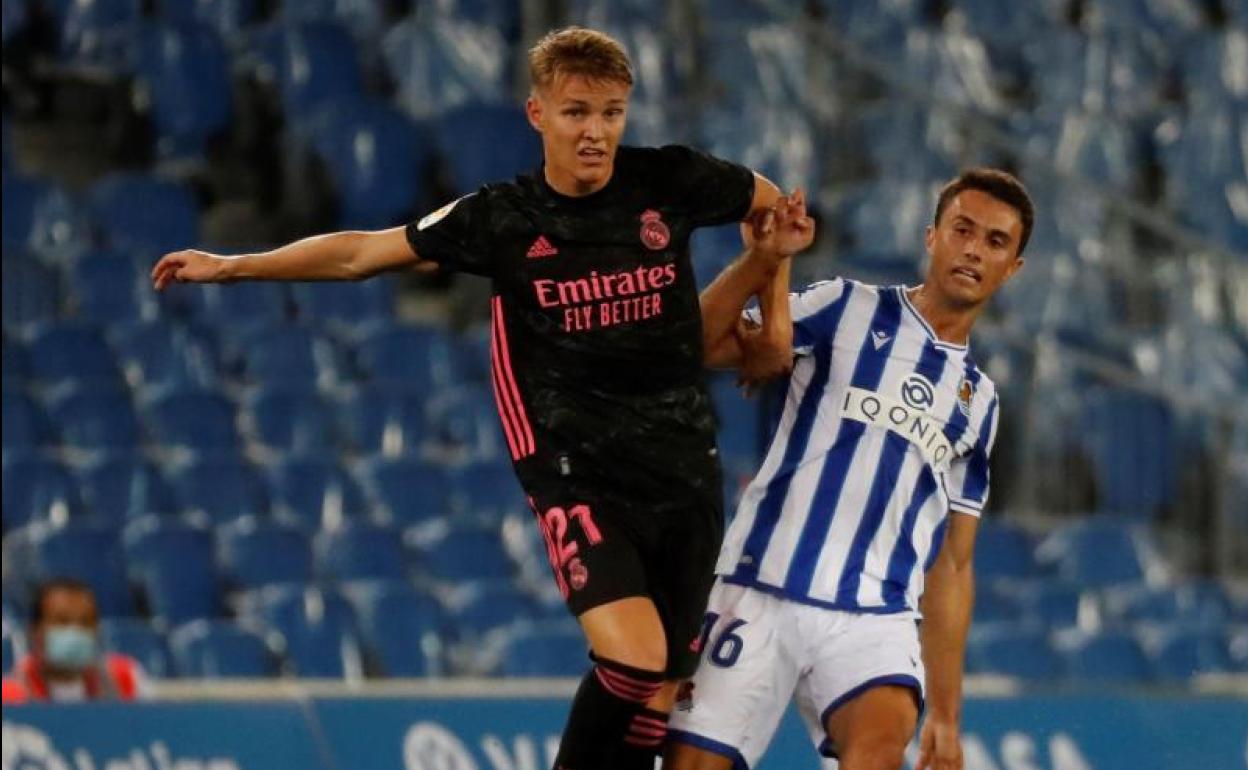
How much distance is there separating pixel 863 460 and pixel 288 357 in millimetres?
5824

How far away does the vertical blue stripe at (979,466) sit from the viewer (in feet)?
19.0

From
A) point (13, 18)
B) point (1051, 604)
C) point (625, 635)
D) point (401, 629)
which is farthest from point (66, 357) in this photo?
point (625, 635)

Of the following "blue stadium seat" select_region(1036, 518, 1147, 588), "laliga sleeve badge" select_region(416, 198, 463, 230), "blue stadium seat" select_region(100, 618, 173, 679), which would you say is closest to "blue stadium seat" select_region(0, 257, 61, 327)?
"blue stadium seat" select_region(100, 618, 173, 679)

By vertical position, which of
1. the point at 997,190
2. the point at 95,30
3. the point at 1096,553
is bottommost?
the point at 1096,553

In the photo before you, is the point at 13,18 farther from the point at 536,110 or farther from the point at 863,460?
the point at 863,460

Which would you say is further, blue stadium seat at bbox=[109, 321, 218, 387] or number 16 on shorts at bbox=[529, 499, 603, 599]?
blue stadium seat at bbox=[109, 321, 218, 387]

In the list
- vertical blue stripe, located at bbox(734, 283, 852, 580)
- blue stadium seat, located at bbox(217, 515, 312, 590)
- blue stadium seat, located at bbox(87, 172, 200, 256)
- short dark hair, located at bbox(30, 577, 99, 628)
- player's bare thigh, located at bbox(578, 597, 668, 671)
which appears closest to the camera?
player's bare thigh, located at bbox(578, 597, 668, 671)

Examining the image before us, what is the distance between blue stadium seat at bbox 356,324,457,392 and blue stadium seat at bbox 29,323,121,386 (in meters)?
1.11

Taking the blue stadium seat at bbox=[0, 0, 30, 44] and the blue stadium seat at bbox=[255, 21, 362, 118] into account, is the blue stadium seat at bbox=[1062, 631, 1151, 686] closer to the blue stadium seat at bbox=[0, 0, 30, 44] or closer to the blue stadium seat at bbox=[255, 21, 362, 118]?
the blue stadium seat at bbox=[255, 21, 362, 118]

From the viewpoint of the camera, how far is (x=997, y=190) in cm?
570

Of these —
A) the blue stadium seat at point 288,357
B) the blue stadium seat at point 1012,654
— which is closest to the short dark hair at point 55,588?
the blue stadium seat at point 288,357

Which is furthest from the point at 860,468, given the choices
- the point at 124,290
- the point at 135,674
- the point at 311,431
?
the point at 124,290

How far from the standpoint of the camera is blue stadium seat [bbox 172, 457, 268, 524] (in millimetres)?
10320

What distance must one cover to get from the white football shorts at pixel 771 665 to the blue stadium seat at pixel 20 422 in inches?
210
